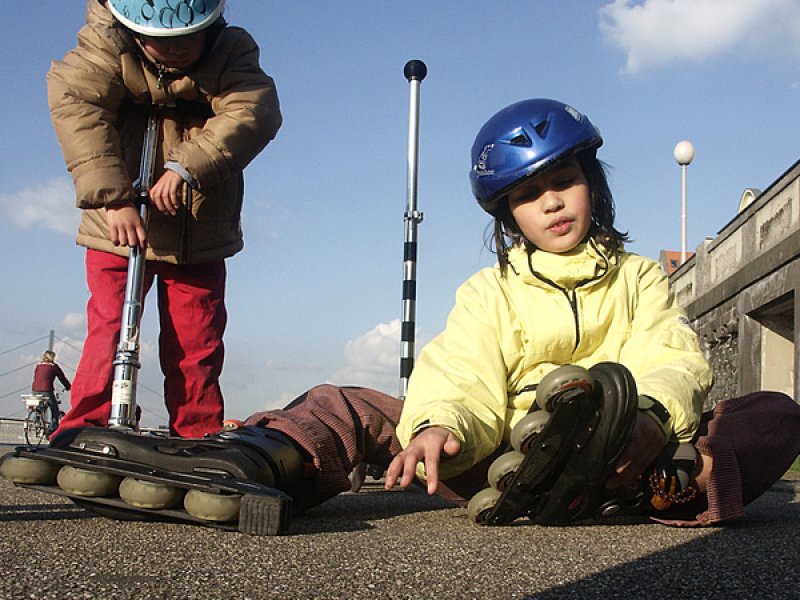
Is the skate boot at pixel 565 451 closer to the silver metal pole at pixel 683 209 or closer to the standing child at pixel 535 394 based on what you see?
the standing child at pixel 535 394

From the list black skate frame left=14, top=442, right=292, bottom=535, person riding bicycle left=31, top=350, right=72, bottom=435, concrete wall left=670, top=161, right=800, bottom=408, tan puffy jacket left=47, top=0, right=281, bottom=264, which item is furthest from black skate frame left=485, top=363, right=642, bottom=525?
person riding bicycle left=31, top=350, right=72, bottom=435

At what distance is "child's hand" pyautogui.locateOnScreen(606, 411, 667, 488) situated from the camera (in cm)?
165

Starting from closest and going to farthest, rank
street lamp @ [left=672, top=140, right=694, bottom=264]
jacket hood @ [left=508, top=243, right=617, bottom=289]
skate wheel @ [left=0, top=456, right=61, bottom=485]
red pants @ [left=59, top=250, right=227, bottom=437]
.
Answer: skate wheel @ [left=0, top=456, right=61, bottom=485]
jacket hood @ [left=508, top=243, right=617, bottom=289]
red pants @ [left=59, top=250, right=227, bottom=437]
street lamp @ [left=672, top=140, right=694, bottom=264]

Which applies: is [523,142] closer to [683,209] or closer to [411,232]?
[411,232]

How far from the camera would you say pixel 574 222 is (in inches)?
90.4

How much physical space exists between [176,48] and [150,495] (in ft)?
4.73

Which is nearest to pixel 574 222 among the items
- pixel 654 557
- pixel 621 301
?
pixel 621 301

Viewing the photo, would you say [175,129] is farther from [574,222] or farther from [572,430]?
[572,430]

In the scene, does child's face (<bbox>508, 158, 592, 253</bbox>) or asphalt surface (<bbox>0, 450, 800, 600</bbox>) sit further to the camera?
child's face (<bbox>508, 158, 592, 253</bbox>)

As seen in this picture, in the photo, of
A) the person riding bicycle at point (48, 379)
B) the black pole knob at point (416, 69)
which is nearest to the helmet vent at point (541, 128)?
the black pole knob at point (416, 69)

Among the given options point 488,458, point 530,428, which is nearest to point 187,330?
point 488,458

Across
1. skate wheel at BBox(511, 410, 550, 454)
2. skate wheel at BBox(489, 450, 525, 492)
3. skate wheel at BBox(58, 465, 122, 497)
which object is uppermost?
skate wheel at BBox(511, 410, 550, 454)

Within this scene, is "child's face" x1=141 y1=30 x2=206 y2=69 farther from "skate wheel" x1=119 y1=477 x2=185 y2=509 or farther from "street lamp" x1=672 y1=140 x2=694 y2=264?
"street lamp" x1=672 y1=140 x2=694 y2=264

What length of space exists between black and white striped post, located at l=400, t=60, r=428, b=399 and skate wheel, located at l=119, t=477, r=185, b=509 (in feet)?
11.0
